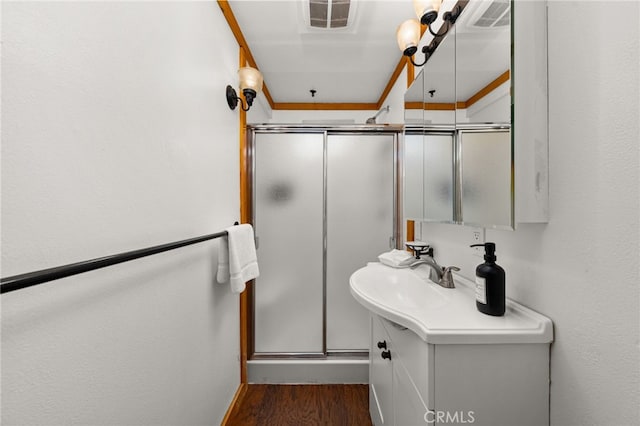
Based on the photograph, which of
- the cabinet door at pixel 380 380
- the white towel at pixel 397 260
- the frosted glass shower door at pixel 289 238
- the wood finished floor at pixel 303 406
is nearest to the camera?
the cabinet door at pixel 380 380

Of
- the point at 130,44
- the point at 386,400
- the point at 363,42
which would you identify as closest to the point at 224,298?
the point at 386,400

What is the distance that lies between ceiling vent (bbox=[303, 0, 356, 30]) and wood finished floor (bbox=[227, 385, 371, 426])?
89.2 inches

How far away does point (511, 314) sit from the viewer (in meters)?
0.78

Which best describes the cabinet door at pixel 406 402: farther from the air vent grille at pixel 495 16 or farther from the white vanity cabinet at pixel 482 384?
the air vent grille at pixel 495 16

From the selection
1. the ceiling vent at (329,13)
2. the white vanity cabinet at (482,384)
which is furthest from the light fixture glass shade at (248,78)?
the white vanity cabinet at (482,384)

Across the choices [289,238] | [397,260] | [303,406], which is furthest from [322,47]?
[303,406]

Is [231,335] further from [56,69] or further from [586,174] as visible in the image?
[586,174]

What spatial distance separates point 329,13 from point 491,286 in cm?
157

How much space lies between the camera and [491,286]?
750 millimetres

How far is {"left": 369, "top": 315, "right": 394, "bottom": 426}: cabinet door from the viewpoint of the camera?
1.00 meters

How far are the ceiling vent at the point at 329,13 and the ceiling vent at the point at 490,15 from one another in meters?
0.71

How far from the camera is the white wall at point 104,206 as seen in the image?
0.46 meters

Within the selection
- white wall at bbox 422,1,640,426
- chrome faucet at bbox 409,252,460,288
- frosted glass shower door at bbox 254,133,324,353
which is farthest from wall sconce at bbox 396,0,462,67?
chrome faucet at bbox 409,252,460,288
